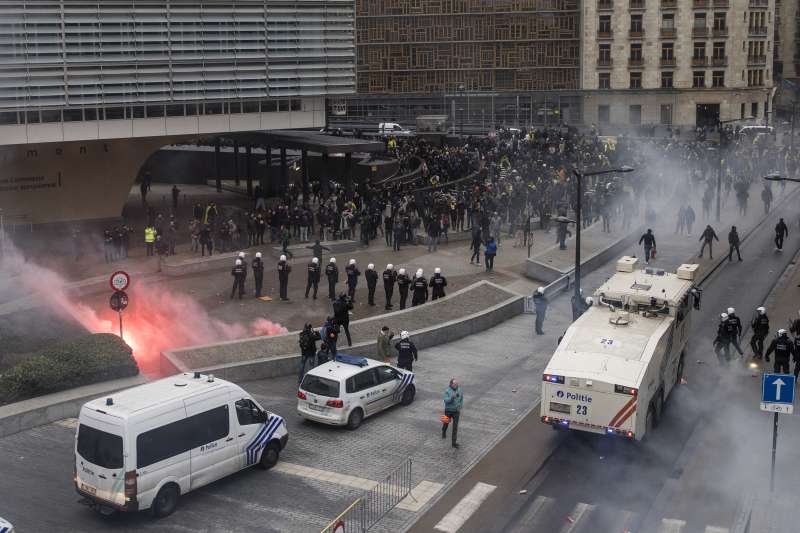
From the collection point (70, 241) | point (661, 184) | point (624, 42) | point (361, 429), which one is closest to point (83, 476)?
point (361, 429)

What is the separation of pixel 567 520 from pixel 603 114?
262ft

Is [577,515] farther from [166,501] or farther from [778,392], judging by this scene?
[166,501]

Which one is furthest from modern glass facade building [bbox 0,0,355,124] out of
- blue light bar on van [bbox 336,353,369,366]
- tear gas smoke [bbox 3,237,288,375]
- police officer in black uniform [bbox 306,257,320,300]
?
blue light bar on van [bbox 336,353,369,366]

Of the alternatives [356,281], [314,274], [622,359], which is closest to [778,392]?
[622,359]

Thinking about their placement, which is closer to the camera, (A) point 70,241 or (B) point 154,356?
A: (B) point 154,356

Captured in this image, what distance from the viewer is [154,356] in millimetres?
28000

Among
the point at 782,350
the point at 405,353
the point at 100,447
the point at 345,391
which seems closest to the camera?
the point at 100,447

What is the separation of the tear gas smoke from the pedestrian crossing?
33.6 feet

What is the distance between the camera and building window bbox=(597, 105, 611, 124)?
313ft

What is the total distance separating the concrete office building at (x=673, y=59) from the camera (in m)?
92.4

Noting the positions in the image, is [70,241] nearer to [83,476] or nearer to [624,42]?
[83,476]

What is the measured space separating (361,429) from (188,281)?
49.9ft

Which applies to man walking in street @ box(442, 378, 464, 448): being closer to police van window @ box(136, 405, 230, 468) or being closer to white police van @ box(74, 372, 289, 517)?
white police van @ box(74, 372, 289, 517)

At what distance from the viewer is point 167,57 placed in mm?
44406
